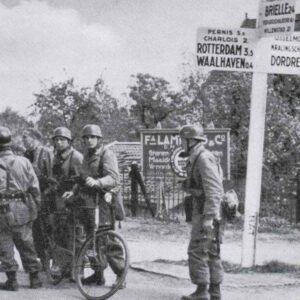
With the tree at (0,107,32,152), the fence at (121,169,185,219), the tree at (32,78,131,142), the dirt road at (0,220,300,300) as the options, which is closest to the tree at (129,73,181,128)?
the tree at (0,107,32,152)

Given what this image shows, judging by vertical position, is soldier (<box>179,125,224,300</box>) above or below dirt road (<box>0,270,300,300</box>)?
above

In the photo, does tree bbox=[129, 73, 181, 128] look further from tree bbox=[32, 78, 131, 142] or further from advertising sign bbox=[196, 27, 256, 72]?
advertising sign bbox=[196, 27, 256, 72]

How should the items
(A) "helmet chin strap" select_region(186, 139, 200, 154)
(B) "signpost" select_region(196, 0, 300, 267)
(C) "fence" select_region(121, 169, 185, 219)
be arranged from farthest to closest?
(C) "fence" select_region(121, 169, 185, 219) → (B) "signpost" select_region(196, 0, 300, 267) → (A) "helmet chin strap" select_region(186, 139, 200, 154)

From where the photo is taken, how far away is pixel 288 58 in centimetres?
781

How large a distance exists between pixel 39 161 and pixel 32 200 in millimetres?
1049

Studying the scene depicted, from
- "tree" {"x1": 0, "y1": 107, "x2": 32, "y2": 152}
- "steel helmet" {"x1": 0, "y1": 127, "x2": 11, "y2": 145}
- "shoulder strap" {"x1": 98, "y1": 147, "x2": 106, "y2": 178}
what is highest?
"tree" {"x1": 0, "y1": 107, "x2": 32, "y2": 152}

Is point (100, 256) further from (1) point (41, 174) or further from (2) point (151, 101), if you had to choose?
(2) point (151, 101)

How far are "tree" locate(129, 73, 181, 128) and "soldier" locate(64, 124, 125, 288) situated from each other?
38.3 metres

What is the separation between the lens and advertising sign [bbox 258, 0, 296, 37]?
735cm

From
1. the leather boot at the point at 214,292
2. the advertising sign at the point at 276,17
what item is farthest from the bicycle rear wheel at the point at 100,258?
the advertising sign at the point at 276,17

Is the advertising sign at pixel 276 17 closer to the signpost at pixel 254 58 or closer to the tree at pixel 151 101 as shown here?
the signpost at pixel 254 58

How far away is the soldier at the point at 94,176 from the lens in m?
6.69

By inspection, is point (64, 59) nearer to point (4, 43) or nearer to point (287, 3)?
point (4, 43)

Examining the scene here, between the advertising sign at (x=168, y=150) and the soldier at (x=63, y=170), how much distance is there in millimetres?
5767
